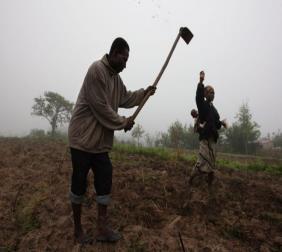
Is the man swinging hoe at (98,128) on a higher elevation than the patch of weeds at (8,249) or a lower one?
higher

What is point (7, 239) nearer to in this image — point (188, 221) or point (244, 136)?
point (188, 221)

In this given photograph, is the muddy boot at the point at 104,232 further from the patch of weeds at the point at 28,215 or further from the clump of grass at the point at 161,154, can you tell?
the clump of grass at the point at 161,154

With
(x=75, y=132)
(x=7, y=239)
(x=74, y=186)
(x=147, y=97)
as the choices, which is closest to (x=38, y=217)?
(x=7, y=239)

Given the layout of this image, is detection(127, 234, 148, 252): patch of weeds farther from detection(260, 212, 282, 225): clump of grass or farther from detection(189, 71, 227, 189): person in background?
detection(189, 71, 227, 189): person in background

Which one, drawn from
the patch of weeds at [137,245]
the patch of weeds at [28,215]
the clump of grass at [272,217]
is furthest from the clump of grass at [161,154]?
the patch of weeds at [137,245]

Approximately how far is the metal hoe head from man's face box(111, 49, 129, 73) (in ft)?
3.08

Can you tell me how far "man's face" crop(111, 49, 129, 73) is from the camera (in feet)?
7.67

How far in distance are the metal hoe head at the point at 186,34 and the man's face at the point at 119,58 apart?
0.94 metres

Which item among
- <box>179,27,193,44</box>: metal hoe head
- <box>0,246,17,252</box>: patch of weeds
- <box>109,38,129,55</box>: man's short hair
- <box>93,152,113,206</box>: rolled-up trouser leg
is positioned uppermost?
<box>179,27,193,44</box>: metal hoe head

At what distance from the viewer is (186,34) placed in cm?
299

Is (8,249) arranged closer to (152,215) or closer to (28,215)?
(28,215)

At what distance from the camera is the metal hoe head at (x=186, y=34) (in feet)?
9.69

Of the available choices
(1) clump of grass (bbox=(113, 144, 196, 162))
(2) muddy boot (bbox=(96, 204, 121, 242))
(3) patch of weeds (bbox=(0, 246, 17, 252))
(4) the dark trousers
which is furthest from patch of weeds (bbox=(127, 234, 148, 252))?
(1) clump of grass (bbox=(113, 144, 196, 162))

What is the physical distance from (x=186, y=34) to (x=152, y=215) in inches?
85.3
